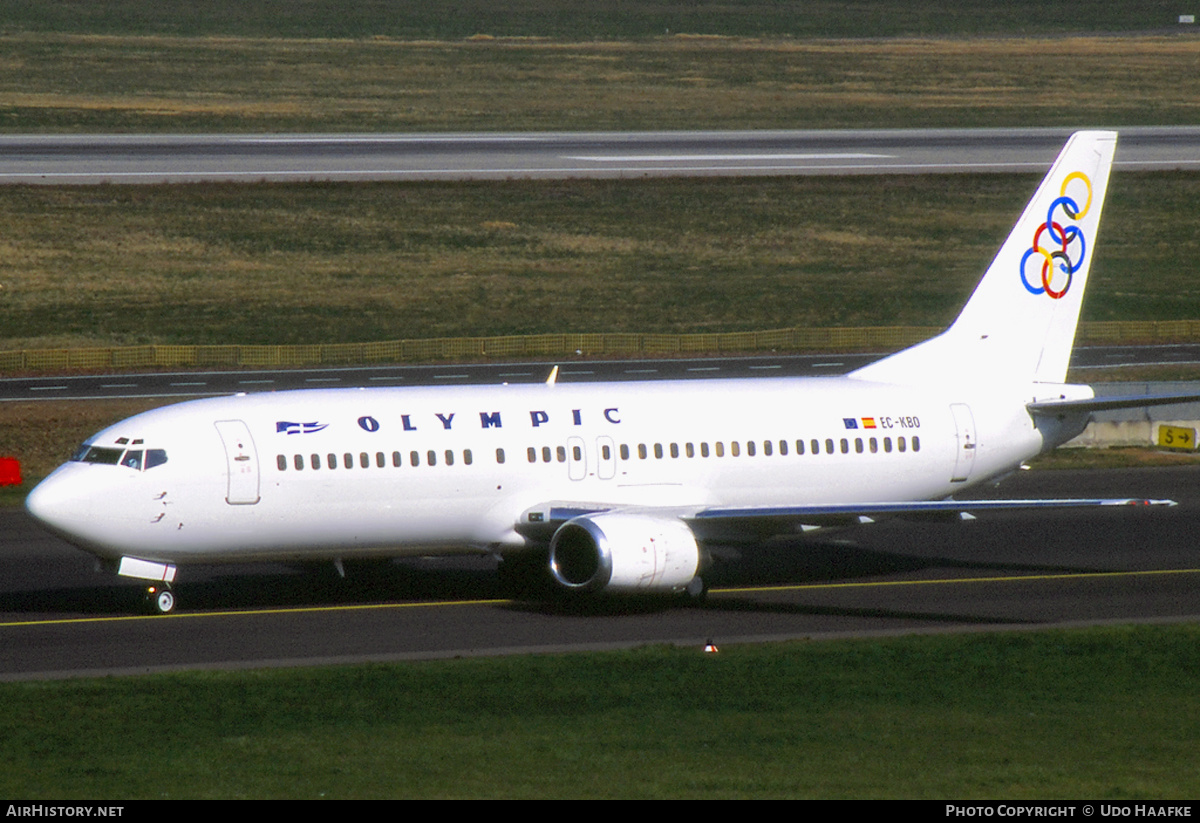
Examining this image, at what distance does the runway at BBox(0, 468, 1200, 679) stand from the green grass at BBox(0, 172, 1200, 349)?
4358 centimetres

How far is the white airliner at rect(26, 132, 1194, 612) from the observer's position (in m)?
35.3

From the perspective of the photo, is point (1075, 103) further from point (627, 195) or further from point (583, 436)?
point (583, 436)

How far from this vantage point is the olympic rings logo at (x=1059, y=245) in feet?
142

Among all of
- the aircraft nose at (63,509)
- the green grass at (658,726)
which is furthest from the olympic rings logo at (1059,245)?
the aircraft nose at (63,509)

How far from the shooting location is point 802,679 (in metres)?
30.6

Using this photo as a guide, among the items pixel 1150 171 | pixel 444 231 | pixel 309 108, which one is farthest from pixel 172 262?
pixel 1150 171

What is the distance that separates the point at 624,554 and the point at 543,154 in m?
89.3

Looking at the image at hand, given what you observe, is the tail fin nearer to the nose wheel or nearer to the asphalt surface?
the nose wheel

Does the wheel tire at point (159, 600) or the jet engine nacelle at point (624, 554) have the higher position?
the jet engine nacelle at point (624, 554)

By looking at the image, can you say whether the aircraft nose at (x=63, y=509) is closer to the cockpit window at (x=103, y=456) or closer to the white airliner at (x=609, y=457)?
the white airliner at (x=609, y=457)

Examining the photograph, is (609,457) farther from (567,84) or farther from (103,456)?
(567,84)

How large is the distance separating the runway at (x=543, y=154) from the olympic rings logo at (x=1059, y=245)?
70816 mm

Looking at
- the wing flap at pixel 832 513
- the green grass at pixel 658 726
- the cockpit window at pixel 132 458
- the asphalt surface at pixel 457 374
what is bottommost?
the green grass at pixel 658 726

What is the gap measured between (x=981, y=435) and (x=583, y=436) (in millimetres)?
9499
